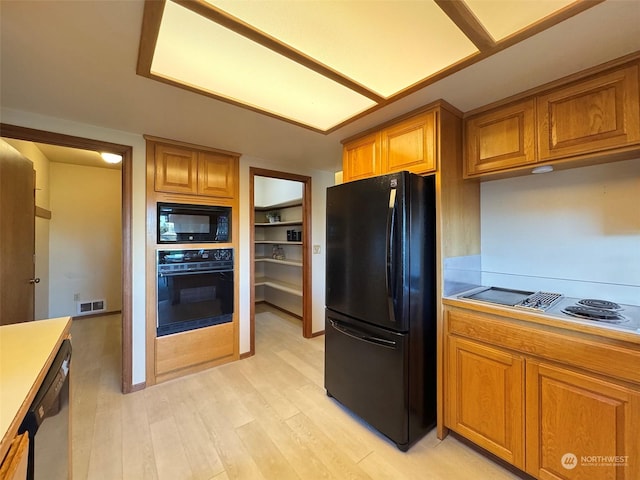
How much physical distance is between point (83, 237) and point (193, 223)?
2.94 metres

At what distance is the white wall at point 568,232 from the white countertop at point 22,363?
2.49 metres

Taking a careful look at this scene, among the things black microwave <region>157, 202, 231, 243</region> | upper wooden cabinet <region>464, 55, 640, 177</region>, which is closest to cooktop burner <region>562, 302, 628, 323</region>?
upper wooden cabinet <region>464, 55, 640, 177</region>

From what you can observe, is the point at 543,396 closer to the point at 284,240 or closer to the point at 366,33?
the point at 366,33

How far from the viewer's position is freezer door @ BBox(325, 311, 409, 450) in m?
1.61

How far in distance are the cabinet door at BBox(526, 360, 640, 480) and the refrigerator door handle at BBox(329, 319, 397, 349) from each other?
712mm

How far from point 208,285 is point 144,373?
896 millimetres

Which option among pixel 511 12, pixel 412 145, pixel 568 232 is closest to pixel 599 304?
pixel 568 232

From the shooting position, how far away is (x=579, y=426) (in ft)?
4.01

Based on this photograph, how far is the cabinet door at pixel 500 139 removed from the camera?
63.2 inches

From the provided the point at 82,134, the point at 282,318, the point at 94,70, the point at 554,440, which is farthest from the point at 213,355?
the point at 554,440

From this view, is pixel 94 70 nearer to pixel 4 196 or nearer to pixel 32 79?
pixel 32 79

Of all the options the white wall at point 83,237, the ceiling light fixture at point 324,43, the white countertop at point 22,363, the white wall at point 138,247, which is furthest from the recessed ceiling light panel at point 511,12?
the white wall at point 83,237

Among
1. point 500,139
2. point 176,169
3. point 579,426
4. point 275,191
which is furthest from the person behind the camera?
point 275,191

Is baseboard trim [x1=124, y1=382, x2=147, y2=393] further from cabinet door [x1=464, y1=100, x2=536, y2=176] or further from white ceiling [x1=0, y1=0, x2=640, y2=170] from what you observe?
cabinet door [x1=464, y1=100, x2=536, y2=176]
